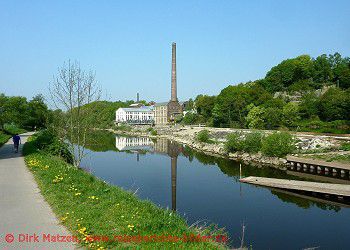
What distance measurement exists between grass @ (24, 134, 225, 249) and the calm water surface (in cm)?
262

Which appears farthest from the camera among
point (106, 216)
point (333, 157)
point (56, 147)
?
point (333, 157)

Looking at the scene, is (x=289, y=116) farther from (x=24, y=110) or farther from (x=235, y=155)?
(x=24, y=110)

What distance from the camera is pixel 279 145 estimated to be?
113 ft

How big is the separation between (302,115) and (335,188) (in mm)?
37350

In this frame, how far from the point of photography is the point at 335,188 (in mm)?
20672

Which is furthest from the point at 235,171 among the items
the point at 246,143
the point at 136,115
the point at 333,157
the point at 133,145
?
the point at 136,115

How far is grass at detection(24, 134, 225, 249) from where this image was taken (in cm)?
707

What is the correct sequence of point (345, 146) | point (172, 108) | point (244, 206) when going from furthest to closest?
point (172, 108), point (345, 146), point (244, 206)

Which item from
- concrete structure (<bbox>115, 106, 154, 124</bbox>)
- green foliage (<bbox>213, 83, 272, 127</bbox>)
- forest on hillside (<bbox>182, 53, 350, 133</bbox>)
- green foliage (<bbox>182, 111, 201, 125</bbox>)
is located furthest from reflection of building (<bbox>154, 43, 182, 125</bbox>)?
green foliage (<bbox>213, 83, 272, 127</bbox>)

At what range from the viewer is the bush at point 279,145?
34312 millimetres

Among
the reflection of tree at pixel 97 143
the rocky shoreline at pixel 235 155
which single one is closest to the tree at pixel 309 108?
the rocky shoreline at pixel 235 155

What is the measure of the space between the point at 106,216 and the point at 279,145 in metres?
28.5

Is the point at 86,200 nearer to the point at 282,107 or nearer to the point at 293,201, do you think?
the point at 293,201

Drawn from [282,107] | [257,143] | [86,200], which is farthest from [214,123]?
[86,200]
